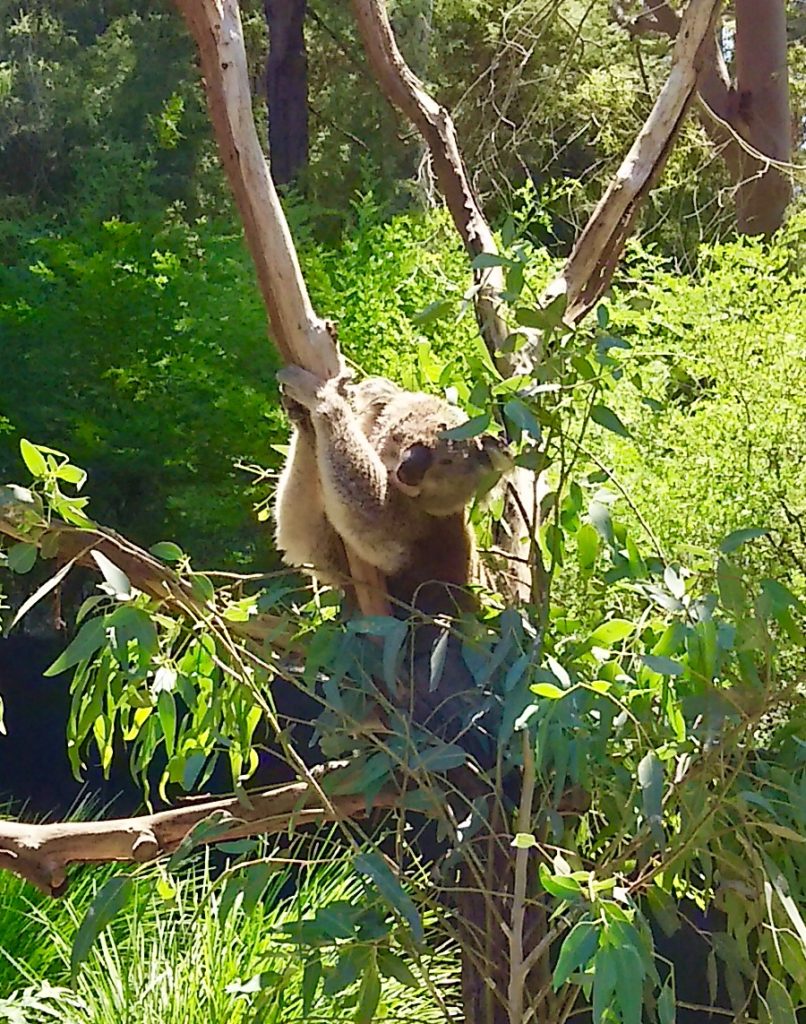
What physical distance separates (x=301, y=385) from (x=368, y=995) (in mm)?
706

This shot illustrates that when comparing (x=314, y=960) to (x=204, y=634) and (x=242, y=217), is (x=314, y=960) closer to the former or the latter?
(x=204, y=634)

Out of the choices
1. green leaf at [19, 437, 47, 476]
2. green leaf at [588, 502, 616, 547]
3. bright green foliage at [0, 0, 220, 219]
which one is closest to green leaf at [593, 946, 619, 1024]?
green leaf at [588, 502, 616, 547]

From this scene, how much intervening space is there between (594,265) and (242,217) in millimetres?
589

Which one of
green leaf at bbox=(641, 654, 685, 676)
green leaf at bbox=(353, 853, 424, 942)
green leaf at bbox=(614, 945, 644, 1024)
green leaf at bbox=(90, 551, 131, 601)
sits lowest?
green leaf at bbox=(353, 853, 424, 942)

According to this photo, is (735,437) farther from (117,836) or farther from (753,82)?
(753,82)

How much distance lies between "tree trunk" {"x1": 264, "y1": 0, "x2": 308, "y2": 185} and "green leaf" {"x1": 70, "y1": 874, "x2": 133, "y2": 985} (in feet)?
16.0

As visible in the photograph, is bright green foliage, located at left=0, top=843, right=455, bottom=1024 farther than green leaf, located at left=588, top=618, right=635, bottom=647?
Yes

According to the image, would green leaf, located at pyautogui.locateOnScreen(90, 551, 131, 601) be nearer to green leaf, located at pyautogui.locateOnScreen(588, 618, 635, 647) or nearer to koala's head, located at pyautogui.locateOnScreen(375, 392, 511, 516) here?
green leaf, located at pyautogui.locateOnScreen(588, 618, 635, 647)

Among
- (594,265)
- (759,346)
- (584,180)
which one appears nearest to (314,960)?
(594,265)

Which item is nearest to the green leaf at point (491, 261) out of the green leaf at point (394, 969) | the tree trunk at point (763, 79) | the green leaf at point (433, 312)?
the green leaf at point (433, 312)

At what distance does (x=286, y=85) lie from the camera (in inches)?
224

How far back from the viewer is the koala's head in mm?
1741

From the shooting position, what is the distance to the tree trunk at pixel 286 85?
18.5 feet

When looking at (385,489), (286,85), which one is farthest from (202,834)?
(286,85)
